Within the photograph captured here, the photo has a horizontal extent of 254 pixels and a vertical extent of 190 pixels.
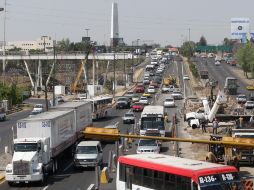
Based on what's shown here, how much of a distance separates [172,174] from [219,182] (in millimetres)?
2119

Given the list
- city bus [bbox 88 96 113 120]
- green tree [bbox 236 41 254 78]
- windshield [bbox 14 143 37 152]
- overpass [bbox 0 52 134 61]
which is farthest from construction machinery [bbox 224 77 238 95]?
windshield [bbox 14 143 37 152]

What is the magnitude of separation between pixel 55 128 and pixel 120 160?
11.3 metres

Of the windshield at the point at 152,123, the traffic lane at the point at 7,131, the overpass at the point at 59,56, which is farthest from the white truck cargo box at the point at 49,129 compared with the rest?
the overpass at the point at 59,56

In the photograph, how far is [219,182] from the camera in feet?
63.6

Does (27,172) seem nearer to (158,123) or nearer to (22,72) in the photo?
(158,123)

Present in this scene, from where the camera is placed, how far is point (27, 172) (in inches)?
1225

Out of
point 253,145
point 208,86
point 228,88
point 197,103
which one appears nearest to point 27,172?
point 253,145

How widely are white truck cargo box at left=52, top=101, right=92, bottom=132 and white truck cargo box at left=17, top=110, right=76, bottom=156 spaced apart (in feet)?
14.9

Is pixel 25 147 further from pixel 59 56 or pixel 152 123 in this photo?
pixel 59 56

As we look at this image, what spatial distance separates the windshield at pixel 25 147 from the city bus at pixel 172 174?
8677mm

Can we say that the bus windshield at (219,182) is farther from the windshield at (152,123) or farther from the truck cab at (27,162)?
the windshield at (152,123)

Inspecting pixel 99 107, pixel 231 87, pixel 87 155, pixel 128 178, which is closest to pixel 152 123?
pixel 87 155

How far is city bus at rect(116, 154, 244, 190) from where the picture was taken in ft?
63.8

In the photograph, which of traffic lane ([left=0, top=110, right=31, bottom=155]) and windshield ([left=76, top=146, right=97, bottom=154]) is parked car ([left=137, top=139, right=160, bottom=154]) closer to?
windshield ([left=76, top=146, right=97, bottom=154])
